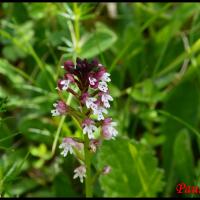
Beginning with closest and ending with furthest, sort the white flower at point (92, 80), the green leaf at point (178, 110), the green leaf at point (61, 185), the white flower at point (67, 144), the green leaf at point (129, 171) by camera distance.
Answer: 1. the white flower at point (92, 80)
2. the white flower at point (67, 144)
3. the green leaf at point (129, 171)
4. the green leaf at point (61, 185)
5. the green leaf at point (178, 110)

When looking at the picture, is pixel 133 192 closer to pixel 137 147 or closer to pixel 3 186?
pixel 137 147

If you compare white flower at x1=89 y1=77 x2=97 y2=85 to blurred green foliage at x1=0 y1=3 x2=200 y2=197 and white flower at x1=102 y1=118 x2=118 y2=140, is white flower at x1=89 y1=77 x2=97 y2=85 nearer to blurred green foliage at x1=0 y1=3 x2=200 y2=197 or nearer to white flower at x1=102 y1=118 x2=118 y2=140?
white flower at x1=102 y1=118 x2=118 y2=140

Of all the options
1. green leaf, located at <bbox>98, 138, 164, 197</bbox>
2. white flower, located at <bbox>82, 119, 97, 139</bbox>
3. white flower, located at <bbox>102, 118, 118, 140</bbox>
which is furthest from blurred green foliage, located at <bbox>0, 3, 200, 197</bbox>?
white flower, located at <bbox>82, 119, 97, 139</bbox>

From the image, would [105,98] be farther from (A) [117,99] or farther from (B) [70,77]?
(A) [117,99]

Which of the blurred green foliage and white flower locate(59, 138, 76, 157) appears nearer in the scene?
white flower locate(59, 138, 76, 157)

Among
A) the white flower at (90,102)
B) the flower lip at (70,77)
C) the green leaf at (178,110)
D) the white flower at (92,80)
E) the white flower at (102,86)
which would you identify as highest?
the green leaf at (178,110)

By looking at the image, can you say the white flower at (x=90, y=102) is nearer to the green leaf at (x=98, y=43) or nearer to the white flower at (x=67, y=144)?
the white flower at (x=67, y=144)

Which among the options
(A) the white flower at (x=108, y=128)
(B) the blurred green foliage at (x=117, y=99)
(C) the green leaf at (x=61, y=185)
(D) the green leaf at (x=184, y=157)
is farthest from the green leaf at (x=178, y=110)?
(A) the white flower at (x=108, y=128)

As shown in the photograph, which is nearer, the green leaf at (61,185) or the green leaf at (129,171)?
the green leaf at (129,171)
